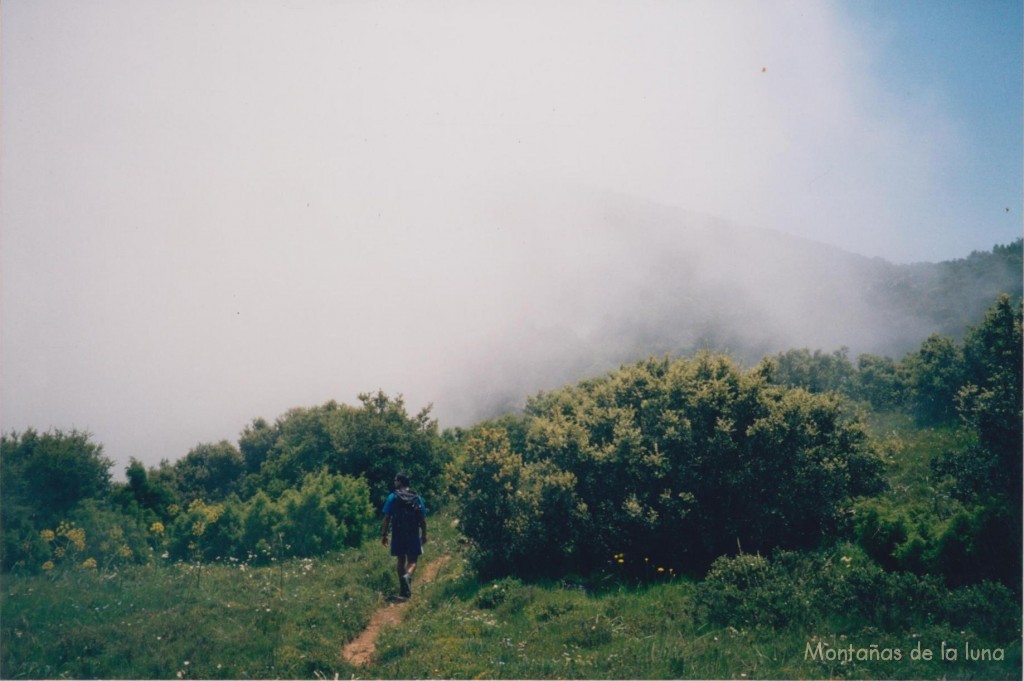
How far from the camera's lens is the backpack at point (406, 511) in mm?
10617

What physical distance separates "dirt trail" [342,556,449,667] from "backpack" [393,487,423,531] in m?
1.45

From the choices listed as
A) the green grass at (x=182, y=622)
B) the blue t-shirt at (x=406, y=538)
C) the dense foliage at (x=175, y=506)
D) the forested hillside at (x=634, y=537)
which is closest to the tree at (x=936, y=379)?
the forested hillside at (x=634, y=537)

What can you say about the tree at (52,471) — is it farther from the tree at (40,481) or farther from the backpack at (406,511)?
the backpack at (406,511)

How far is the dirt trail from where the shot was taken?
26.1 ft

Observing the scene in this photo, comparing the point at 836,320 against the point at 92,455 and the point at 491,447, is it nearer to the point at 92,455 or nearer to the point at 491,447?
the point at 491,447

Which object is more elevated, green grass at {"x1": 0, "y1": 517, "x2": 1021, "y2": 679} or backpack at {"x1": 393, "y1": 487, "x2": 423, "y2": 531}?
backpack at {"x1": 393, "y1": 487, "x2": 423, "y2": 531}

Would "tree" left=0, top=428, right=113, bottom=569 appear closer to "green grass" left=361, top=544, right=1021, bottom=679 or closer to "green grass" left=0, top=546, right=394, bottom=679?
"green grass" left=0, top=546, right=394, bottom=679

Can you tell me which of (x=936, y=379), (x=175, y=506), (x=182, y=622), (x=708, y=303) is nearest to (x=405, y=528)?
(x=182, y=622)

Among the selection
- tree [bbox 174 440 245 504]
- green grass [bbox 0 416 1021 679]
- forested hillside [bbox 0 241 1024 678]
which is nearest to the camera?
green grass [bbox 0 416 1021 679]

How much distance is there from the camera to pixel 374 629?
916 cm

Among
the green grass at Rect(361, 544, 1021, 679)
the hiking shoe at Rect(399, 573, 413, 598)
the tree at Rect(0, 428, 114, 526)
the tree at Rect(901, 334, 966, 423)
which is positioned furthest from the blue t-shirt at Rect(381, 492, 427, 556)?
the tree at Rect(901, 334, 966, 423)

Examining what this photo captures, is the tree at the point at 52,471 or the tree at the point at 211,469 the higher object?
the tree at the point at 52,471

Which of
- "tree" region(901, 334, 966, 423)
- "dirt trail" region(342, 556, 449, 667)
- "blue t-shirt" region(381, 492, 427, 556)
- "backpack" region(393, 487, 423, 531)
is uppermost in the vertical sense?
"tree" region(901, 334, 966, 423)

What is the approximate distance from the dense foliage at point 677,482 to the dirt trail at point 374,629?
1881 mm
